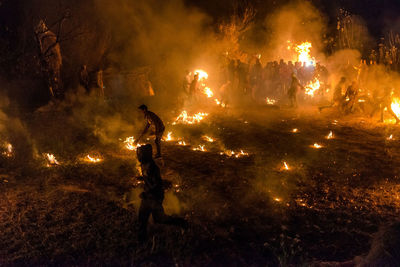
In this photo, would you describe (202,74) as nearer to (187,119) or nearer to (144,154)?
(187,119)

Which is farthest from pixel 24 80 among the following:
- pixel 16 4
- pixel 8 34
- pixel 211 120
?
pixel 211 120

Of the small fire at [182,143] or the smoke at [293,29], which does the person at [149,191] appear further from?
the smoke at [293,29]

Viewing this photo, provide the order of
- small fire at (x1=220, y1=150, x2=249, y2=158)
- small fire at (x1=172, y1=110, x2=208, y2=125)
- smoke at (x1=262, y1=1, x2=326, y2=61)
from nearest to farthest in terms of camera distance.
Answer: small fire at (x1=220, y1=150, x2=249, y2=158)
small fire at (x1=172, y1=110, x2=208, y2=125)
smoke at (x1=262, y1=1, x2=326, y2=61)

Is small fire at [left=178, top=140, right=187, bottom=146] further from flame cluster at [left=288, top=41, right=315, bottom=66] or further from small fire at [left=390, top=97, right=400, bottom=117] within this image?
flame cluster at [left=288, top=41, right=315, bottom=66]

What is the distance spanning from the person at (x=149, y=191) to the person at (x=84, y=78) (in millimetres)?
10568

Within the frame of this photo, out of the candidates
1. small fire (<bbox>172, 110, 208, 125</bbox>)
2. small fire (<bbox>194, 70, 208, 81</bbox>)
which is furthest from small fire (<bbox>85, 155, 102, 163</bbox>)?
small fire (<bbox>194, 70, 208, 81</bbox>)

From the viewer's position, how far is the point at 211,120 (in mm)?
13297

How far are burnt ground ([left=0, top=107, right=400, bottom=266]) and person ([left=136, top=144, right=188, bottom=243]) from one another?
36 cm

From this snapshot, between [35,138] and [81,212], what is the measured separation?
577cm

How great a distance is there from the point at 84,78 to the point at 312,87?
1453 centimetres

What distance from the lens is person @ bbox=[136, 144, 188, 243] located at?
14.0 ft

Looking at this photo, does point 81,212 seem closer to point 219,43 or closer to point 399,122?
point 399,122

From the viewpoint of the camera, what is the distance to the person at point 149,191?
168 inches

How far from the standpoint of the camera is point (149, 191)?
14.1 ft
